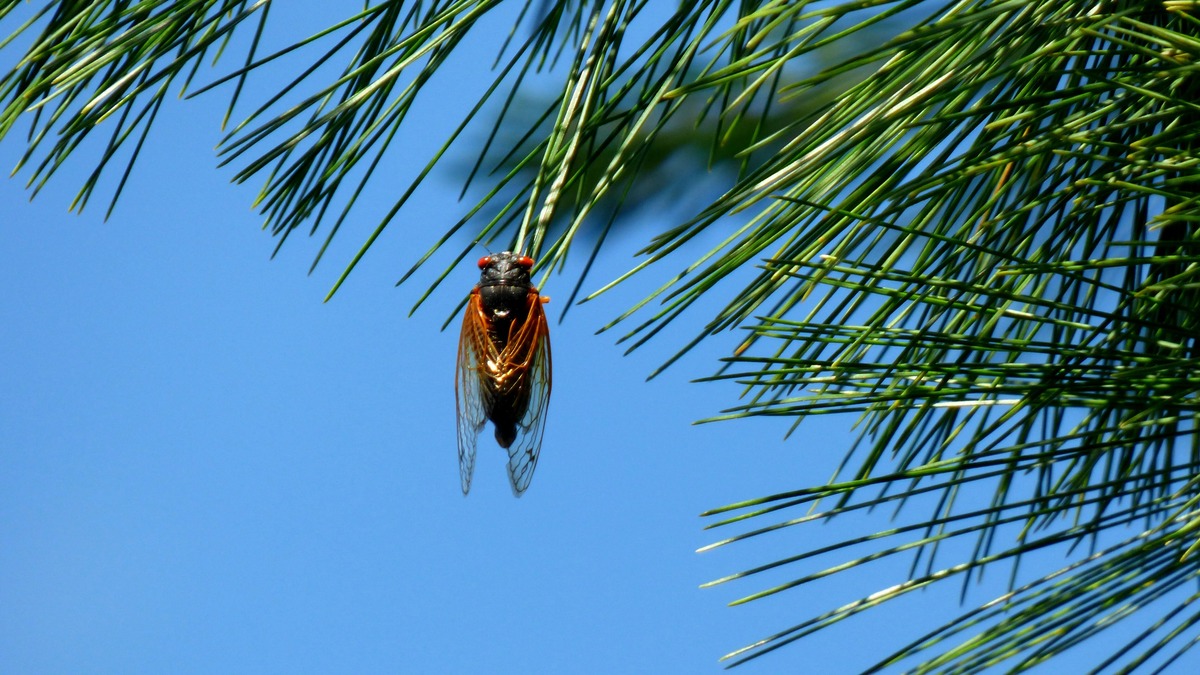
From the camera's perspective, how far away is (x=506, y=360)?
880 mm

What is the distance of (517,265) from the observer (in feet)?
2.60

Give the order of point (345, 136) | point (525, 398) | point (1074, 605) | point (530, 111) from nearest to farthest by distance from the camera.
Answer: point (1074, 605) → point (345, 136) → point (525, 398) → point (530, 111)

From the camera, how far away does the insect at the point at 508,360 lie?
0.85 m

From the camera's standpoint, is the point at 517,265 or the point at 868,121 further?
the point at 517,265

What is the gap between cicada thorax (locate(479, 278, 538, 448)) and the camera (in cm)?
86

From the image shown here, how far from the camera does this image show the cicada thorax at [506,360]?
86 cm

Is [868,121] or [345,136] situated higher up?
[345,136]

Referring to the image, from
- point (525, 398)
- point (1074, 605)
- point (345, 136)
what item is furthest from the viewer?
point (525, 398)

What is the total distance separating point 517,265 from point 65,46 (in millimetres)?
303

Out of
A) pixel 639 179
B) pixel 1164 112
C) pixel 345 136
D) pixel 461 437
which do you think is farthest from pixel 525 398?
pixel 639 179

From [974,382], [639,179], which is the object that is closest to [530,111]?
[639,179]

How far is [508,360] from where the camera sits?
0.88 m

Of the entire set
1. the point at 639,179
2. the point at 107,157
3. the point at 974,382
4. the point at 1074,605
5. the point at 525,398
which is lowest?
the point at 1074,605

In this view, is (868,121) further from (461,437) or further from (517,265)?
(461,437)
